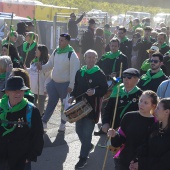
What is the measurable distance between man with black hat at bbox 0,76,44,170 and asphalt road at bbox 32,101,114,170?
248cm

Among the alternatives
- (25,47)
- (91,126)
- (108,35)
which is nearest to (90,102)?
(91,126)

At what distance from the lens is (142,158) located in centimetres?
502

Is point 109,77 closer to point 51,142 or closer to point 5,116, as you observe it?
point 51,142

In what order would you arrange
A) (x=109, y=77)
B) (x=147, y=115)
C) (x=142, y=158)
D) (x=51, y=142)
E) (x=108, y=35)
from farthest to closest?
(x=108, y=35)
(x=109, y=77)
(x=51, y=142)
(x=147, y=115)
(x=142, y=158)

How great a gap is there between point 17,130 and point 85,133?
2.73m

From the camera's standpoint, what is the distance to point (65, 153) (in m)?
8.30

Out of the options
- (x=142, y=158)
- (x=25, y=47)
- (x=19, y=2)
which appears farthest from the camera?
(x=19, y=2)

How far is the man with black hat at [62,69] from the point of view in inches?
356

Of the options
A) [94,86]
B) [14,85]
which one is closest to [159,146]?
[14,85]

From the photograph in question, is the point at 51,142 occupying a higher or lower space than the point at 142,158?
lower

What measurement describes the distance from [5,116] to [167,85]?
264 centimetres

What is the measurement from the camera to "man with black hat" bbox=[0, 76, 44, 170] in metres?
4.99

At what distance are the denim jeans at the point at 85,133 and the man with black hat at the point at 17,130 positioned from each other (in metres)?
2.56

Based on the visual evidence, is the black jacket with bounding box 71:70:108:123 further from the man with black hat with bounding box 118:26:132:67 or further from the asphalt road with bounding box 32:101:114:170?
the man with black hat with bounding box 118:26:132:67
